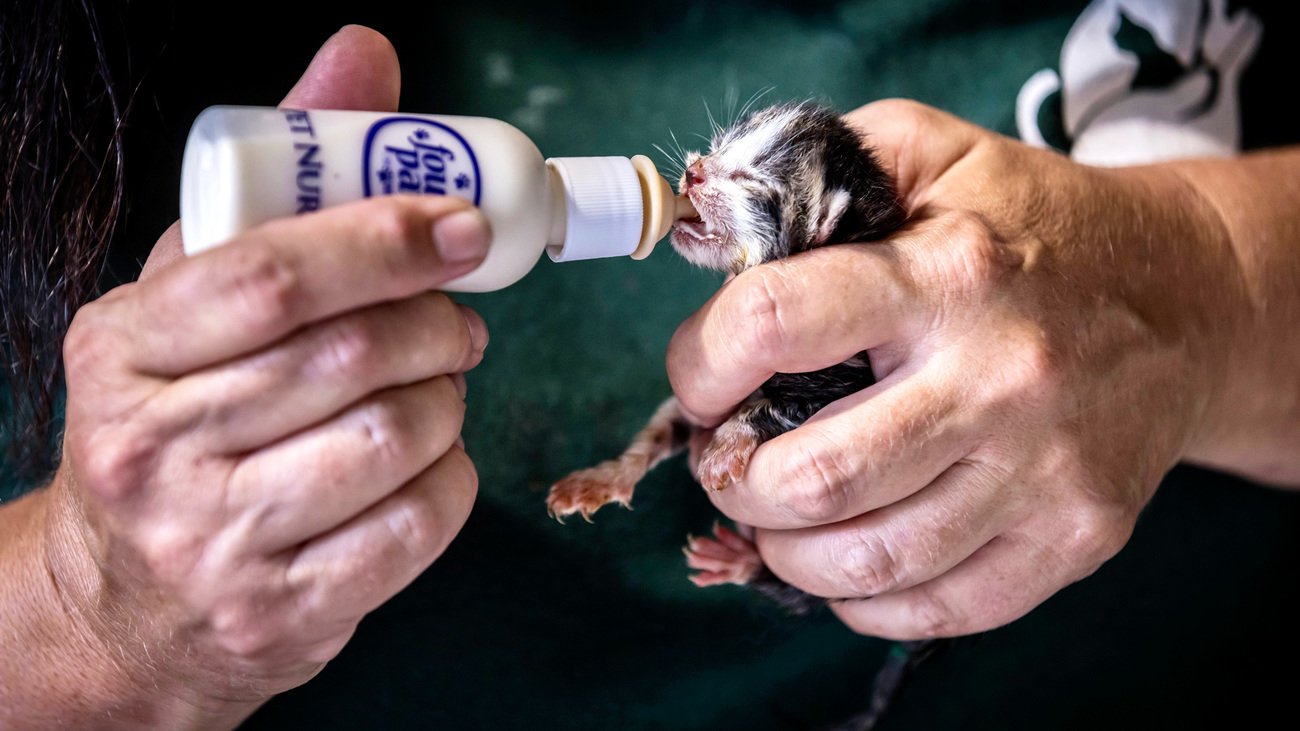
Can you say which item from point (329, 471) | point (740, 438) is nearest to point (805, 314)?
point (740, 438)

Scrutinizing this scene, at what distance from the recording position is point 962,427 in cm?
90

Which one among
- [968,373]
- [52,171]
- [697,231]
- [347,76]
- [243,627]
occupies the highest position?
[347,76]

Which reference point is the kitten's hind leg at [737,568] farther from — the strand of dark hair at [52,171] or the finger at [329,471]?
the strand of dark hair at [52,171]

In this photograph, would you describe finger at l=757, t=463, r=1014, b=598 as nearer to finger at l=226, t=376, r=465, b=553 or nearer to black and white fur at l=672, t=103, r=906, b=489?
black and white fur at l=672, t=103, r=906, b=489

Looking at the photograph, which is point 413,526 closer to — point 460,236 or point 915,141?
point 460,236

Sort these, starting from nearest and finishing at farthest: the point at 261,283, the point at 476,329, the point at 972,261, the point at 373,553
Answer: the point at 261,283 → the point at 373,553 → the point at 476,329 → the point at 972,261

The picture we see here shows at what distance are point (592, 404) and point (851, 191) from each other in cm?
53

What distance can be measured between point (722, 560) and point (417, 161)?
883 millimetres

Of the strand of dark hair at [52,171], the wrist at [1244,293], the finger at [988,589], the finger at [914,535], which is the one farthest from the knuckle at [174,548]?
the wrist at [1244,293]

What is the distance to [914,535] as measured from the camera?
3.14 feet

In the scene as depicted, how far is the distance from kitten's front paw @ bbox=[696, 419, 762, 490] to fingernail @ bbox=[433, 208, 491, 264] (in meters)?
0.52

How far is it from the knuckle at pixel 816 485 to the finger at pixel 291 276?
475 mm

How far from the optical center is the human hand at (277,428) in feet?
1.81

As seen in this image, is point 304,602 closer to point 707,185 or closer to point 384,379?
point 384,379
